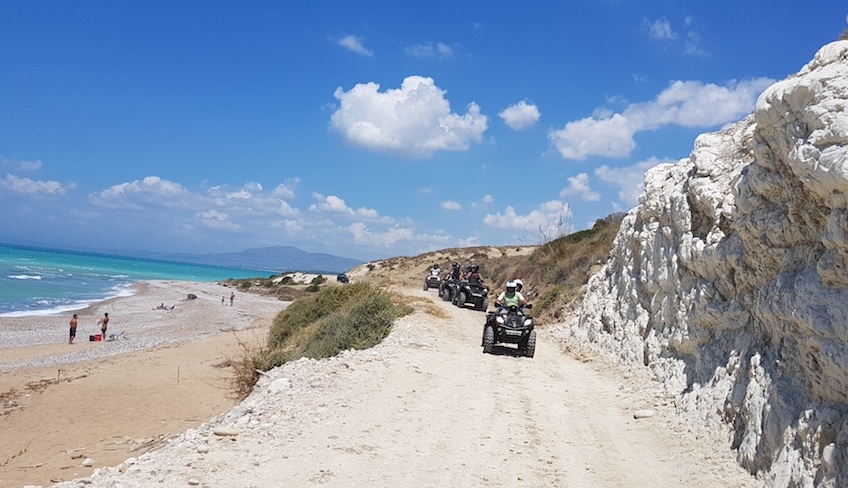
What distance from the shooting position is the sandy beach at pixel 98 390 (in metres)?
11.1

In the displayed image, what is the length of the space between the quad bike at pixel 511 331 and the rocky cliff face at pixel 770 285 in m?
2.74

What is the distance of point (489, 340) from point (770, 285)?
7187 mm

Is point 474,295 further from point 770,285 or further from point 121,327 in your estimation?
point 121,327

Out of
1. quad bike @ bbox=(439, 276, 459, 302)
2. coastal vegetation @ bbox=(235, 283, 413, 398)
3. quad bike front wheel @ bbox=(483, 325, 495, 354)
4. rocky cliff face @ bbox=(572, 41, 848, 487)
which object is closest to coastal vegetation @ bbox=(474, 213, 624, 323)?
quad bike @ bbox=(439, 276, 459, 302)

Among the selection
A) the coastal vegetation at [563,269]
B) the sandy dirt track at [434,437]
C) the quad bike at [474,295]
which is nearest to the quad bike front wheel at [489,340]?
the sandy dirt track at [434,437]

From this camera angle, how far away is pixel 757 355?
6.47m

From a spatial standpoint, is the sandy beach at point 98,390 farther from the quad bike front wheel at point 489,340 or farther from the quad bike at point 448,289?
the quad bike at point 448,289

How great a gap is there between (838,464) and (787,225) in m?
2.71

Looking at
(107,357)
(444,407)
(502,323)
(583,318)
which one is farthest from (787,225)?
(107,357)

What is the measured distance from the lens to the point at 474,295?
939 inches

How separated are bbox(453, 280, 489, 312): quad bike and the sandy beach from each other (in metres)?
8.39

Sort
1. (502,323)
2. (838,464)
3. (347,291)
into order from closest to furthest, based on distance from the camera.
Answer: (838,464) < (502,323) < (347,291)

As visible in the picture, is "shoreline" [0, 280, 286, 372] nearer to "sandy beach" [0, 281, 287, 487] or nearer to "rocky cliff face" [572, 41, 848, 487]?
"sandy beach" [0, 281, 287, 487]

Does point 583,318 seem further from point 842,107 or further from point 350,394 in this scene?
point 842,107
